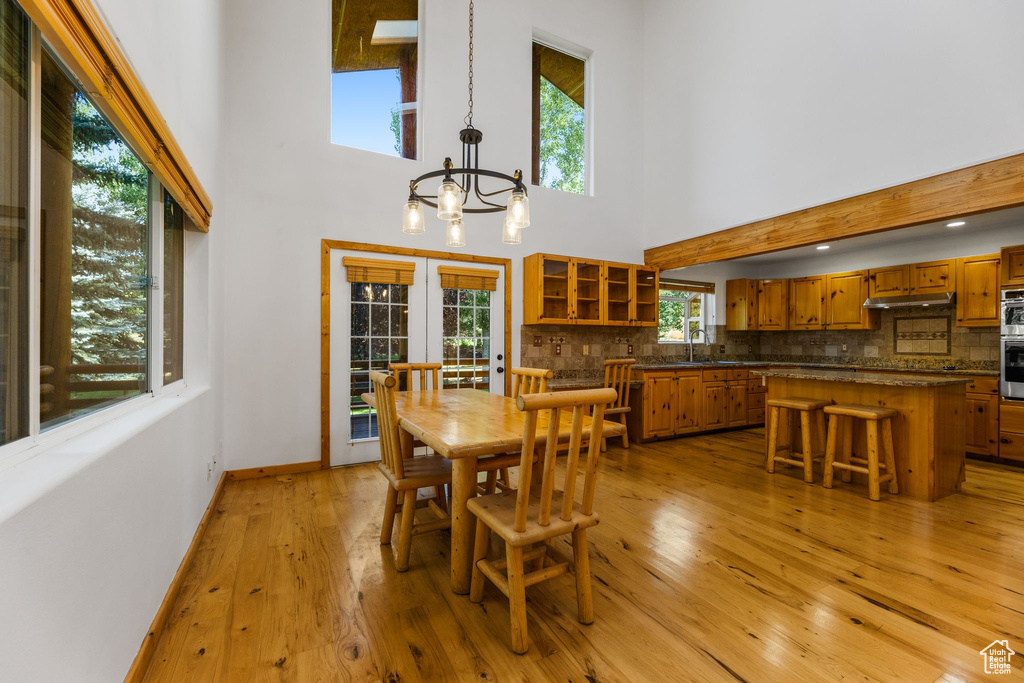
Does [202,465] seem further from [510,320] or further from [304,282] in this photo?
[510,320]

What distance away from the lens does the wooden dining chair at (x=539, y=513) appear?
62.4 inches

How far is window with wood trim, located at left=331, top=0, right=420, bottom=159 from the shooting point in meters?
4.23

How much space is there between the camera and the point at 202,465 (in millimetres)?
2721

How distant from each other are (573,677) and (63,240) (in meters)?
2.14

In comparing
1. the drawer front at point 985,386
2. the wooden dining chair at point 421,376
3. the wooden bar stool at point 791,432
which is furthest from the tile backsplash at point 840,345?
the wooden bar stool at point 791,432

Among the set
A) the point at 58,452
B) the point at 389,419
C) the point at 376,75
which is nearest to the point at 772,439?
the point at 389,419

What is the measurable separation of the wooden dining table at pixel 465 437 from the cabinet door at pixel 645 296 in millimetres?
3367

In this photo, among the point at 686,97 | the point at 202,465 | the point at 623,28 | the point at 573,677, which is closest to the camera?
the point at 573,677

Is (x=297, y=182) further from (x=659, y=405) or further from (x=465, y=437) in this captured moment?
(x=659, y=405)

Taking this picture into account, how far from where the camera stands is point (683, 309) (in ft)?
21.4

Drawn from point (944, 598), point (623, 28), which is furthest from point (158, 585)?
point (623, 28)

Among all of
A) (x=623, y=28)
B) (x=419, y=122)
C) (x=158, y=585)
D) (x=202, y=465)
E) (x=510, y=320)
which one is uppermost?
(x=623, y=28)

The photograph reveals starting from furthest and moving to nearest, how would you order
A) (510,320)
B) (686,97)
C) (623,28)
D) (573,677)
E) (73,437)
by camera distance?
(623,28) < (686,97) < (510,320) < (573,677) < (73,437)

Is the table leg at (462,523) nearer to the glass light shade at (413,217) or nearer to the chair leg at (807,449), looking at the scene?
the glass light shade at (413,217)
